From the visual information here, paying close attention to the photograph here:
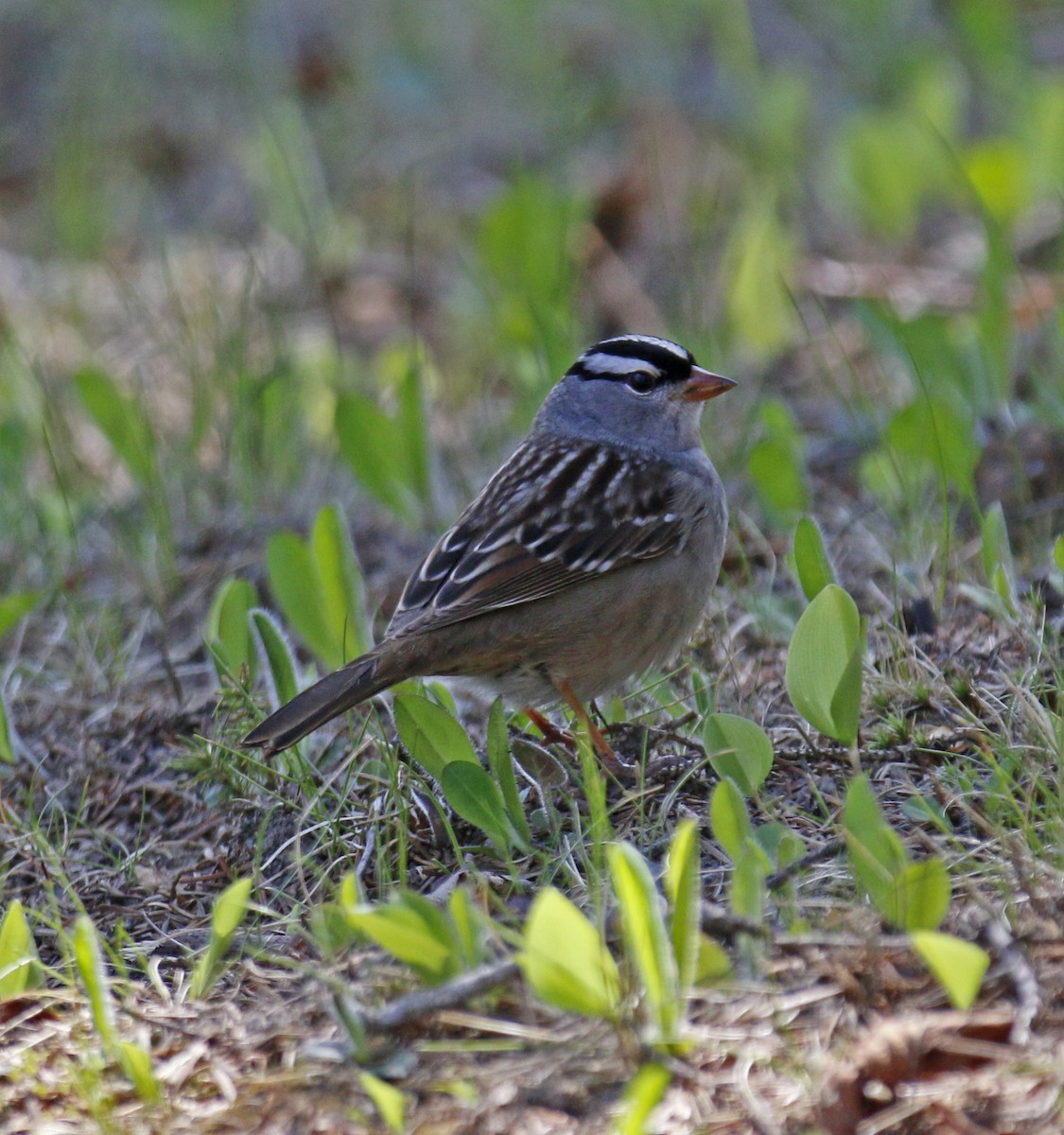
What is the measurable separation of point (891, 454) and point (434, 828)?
177 centimetres

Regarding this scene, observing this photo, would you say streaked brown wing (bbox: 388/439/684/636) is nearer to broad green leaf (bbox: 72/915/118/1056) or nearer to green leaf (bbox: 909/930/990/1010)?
broad green leaf (bbox: 72/915/118/1056)

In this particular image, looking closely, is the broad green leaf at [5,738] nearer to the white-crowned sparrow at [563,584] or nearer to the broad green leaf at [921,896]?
the white-crowned sparrow at [563,584]

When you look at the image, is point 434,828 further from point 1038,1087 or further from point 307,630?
point 1038,1087

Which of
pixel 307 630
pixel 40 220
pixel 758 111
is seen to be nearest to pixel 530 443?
pixel 307 630

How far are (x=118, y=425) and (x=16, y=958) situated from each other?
2.49 m

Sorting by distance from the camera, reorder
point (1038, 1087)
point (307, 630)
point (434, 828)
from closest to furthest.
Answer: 1. point (1038, 1087)
2. point (434, 828)
3. point (307, 630)

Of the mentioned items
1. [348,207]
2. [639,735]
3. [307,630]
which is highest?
[348,207]

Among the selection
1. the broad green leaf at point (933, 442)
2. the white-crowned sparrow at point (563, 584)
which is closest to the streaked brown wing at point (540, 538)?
the white-crowned sparrow at point (563, 584)

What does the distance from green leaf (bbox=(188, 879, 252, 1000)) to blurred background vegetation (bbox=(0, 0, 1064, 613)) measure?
1.95 metres

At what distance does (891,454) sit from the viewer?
450 centimetres

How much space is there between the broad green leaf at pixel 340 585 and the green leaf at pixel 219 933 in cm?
119

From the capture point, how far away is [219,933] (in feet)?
9.71

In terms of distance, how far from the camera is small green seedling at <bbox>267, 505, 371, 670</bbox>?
13.8 feet

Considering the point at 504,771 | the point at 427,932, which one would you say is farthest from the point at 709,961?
the point at 504,771
